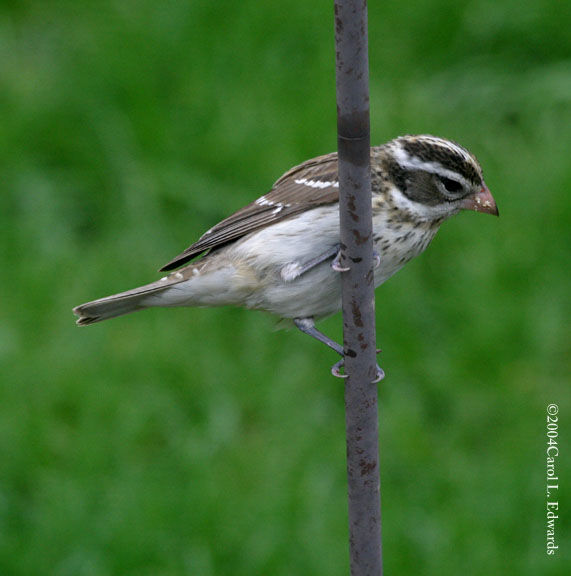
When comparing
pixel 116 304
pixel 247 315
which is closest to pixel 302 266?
pixel 116 304

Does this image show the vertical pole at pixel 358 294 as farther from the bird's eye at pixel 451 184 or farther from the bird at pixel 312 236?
the bird's eye at pixel 451 184

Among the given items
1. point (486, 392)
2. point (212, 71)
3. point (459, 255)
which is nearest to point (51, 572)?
point (486, 392)

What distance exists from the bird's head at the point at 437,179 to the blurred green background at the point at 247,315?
104 inches

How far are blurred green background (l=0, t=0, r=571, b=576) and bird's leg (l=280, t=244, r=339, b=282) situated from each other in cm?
248

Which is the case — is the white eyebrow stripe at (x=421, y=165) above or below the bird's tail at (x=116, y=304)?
above

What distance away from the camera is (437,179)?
4910mm

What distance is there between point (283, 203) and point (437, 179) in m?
0.74

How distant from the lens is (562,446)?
735 cm

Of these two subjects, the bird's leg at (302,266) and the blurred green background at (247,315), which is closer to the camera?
the bird's leg at (302,266)

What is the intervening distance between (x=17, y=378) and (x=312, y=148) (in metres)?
2.69

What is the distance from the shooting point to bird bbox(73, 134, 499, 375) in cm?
486

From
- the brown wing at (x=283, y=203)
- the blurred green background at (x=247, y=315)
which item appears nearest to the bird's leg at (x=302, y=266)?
the brown wing at (x=283, y=203)

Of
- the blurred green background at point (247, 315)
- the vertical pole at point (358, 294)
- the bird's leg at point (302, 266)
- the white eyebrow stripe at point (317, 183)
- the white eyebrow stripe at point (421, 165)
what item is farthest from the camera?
the blurred green background at point (247, 315)

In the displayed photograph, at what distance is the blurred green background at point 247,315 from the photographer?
697 centimetres
